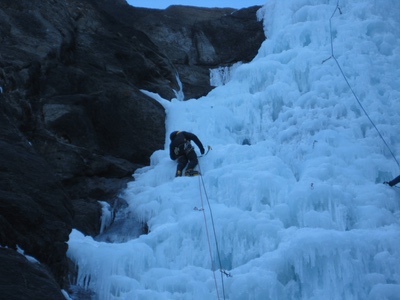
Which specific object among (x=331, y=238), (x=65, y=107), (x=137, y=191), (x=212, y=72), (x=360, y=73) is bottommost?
(x=331, y=238)

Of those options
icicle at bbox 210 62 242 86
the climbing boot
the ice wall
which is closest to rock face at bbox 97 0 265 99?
icicle at bbox 210 62 242 86

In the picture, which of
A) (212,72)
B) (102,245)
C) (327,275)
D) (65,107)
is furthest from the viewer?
(212,72)

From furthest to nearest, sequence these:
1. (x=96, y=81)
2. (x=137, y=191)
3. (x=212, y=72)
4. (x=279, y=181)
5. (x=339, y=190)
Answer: (x=212, y=72) < (x=96, y=81) < (x=137, y=191) < (x=279, y=181) < (x=339, y=190)

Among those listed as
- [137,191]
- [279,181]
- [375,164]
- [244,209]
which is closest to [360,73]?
[375,164]

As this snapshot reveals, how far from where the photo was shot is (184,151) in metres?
9.54

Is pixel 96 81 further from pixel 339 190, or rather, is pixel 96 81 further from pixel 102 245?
pixel 339 190

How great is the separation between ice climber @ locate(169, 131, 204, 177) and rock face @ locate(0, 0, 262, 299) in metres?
1.05

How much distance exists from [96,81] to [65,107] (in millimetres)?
1412

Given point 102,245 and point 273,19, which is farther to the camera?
point 273,19

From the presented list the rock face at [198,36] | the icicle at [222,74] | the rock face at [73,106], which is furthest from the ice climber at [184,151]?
the icicle at [222,74]

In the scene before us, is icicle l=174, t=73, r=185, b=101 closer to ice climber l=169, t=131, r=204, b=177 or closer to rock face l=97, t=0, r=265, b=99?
rock face l=97, t=0, r=265, b=99

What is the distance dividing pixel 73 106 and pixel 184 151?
8.44 feet

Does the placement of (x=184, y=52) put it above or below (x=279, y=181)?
above

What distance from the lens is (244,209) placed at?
26.0 ft
